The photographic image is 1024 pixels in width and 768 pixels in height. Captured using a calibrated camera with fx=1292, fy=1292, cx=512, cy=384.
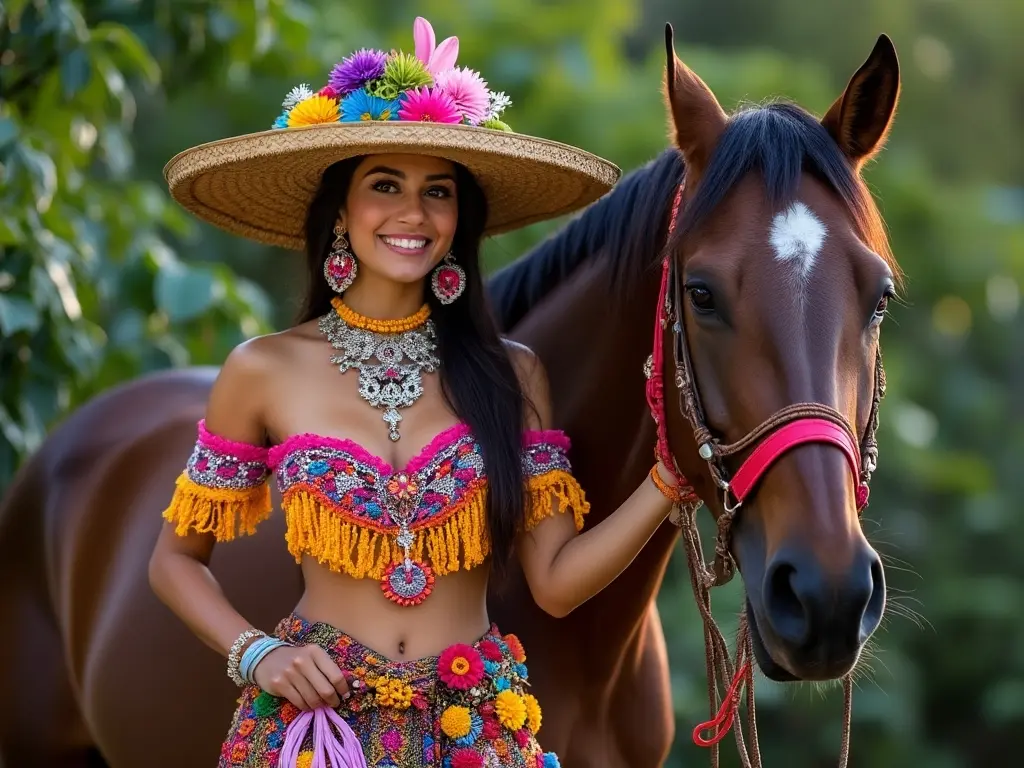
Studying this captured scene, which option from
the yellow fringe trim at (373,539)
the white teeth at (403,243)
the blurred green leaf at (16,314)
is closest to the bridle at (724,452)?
the yellow fringe trim at (373,539)

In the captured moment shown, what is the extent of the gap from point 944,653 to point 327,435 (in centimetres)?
711

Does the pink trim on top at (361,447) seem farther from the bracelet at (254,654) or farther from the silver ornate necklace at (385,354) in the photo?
the bracelet at (254,654)

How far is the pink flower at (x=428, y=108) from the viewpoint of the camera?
89.0 inches

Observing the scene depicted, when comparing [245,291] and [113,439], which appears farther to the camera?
[245,291]

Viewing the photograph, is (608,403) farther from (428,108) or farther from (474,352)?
(428,108)

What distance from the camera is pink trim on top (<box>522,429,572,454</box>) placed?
89.7 inches

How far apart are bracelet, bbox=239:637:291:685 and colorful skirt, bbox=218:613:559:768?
0.06 metres

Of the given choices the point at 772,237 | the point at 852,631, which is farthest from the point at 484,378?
the point at 852,631

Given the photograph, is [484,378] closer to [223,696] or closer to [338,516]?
[338,516]

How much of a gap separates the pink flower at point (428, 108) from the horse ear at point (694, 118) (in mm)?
396

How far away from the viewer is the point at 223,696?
2.89 meters

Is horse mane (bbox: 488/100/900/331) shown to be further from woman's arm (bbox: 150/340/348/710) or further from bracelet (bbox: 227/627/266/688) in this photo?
bracelet (bbox: 227/627/266/688)

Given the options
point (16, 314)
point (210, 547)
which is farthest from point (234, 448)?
→ point (16, 314)

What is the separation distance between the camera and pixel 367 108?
7.50 ft
